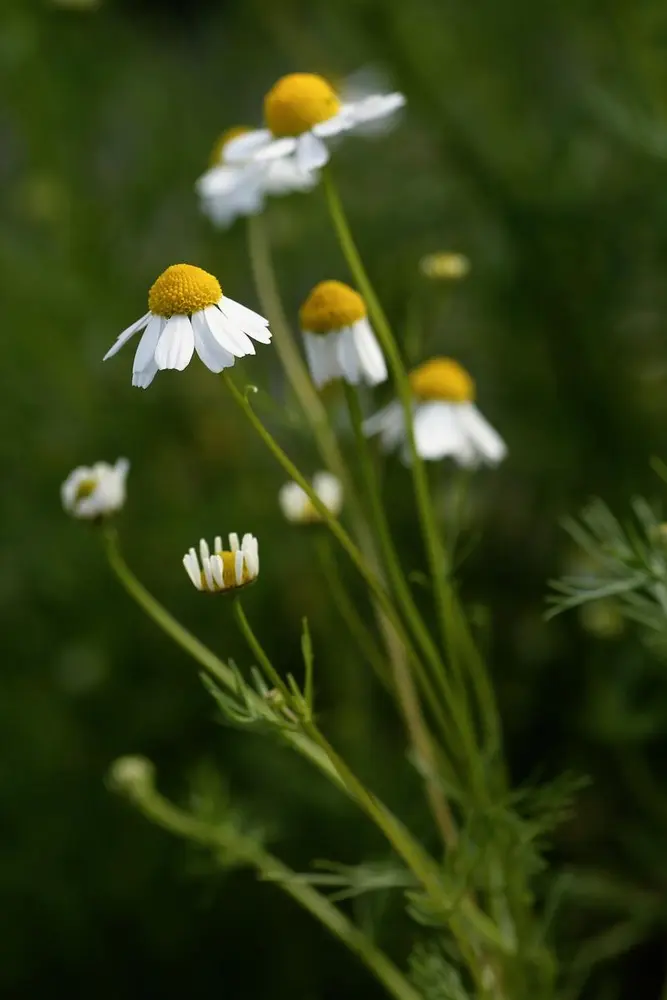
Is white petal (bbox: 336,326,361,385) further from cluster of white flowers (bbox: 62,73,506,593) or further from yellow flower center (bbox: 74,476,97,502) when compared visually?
yellow flower center (bbox: 74,476,97,502)

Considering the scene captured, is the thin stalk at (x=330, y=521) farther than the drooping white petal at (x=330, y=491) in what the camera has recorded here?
No

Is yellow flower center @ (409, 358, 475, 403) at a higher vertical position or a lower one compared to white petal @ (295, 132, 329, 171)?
lower

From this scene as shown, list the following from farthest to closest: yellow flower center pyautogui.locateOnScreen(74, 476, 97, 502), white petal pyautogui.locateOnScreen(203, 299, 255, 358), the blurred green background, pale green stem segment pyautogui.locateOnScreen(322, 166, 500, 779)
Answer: the blurred green background < yellow flower center pyautogui.locateOnScreen(74, 476, 97, 502) < pale green stem segment pyautogui.locateOnScreen(322, 166, 500, 779) < white petal pyautogui.locateOnScreen(203, 299, 255, 358)

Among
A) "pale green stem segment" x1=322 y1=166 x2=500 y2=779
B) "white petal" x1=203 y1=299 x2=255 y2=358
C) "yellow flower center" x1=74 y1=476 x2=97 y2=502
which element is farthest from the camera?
"yellow flower center" x1=74 y1=476 x2=97 y2=502

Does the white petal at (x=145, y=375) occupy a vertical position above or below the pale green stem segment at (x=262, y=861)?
above

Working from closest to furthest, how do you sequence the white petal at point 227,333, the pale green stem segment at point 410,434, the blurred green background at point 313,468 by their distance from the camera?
the white petal at point 227,333 < the pale green stem segment at point 410,434 < the blurred green background at point 313,468

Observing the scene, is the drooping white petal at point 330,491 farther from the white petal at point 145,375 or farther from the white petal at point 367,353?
the white petal at point 145,375

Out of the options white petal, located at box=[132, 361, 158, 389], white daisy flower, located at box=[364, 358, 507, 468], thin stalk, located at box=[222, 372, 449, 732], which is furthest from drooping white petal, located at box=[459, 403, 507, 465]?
white petal, located at box=[132, 361, 158, 389]

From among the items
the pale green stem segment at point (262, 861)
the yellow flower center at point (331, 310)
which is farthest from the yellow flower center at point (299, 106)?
the pale green stem segment at point (262, 861)

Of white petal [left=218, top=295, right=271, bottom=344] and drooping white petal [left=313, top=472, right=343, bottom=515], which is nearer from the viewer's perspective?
white petal [left=218, top=295, right=271, bottom=344]
